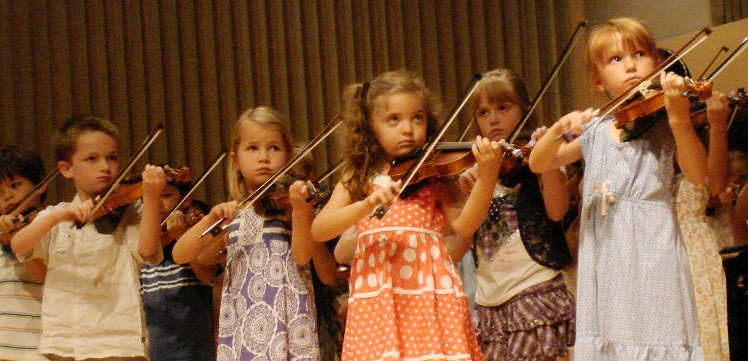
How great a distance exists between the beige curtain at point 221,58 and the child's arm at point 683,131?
6.61ft

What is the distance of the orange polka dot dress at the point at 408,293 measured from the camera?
2141 mm

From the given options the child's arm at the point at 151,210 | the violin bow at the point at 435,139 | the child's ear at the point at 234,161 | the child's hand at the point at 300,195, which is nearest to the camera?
the violin bow at the point at 435,139

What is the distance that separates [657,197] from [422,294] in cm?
56

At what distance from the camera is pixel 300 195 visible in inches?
98.3

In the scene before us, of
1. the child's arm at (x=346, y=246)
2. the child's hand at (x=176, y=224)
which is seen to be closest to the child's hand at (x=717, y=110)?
the child's arm at (x=346, y=246)

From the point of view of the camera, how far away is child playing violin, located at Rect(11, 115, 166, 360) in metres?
2.77

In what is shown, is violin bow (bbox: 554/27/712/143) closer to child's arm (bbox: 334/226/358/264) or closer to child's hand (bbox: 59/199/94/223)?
child's arm (bbox: 334/226/358/264)

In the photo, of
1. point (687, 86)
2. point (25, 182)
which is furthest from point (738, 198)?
point (25, 182)

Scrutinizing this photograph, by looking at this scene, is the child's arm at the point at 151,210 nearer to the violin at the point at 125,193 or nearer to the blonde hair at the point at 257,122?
the violin at the point at 125,193

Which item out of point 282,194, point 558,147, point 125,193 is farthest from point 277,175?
point 558,147

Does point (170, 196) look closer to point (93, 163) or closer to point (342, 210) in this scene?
point (93, 163)

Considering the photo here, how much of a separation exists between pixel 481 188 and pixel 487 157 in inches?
3.4

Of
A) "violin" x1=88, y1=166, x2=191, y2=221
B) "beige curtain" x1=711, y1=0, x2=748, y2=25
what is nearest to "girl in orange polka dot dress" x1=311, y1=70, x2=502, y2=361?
"violin" x1=88, y1=166, x2=191, y2=221

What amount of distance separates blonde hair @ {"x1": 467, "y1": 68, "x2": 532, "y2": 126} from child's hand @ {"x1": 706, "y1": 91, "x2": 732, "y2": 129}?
2.20 feet
